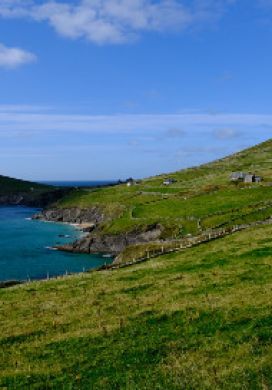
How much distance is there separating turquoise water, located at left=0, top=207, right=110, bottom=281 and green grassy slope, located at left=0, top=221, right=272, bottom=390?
157ft

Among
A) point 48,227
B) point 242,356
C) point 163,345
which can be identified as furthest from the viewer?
point 48,227

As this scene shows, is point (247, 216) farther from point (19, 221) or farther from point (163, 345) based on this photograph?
point (19, 221)

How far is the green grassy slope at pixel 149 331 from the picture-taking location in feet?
69.1

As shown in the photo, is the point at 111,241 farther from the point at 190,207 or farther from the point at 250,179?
the point at 250,179

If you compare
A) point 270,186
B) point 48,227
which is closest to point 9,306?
point 270,186

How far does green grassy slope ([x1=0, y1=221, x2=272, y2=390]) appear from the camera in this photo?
21062 millimetres

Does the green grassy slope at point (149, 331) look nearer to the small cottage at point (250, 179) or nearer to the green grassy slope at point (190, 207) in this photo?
the green grassy slope at point (190, 207)

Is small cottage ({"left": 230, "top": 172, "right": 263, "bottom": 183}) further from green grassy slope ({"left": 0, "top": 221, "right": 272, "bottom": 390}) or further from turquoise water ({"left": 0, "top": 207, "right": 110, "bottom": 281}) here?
green grassy slope ({"left": 0, "top": 221, "right": 272, "bottom": 390})

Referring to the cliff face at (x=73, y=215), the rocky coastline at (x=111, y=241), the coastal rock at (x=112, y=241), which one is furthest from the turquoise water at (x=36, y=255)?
the cliff face at (x=73, y=215)

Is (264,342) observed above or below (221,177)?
below

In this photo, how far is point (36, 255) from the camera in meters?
114

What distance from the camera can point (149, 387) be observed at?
65.1 feet

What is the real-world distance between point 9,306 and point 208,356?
21648 mm

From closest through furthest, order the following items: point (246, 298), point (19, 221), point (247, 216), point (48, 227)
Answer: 1. point (246, 298)
2. point (247, 216)
3. point (48, 227)
4. point (19, 221)
